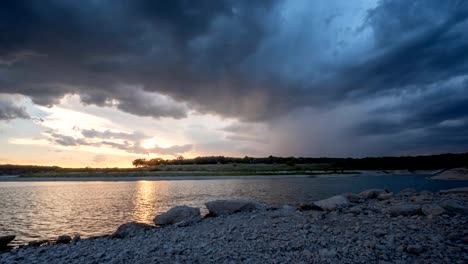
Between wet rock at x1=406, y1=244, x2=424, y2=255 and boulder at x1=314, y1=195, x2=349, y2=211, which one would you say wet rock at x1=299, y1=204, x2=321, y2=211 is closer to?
boulder at x1=314, y1=195, x2=349, y2=211

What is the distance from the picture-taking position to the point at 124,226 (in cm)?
1337

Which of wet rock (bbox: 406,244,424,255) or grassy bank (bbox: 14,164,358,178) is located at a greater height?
grassy bank (bbox: 14,164,358,178)

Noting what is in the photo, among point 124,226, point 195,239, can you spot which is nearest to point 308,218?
point 195,239

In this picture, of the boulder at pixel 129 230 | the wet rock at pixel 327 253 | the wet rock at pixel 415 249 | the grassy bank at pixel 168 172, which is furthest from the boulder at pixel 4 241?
the grassy bank at pixel 168 172

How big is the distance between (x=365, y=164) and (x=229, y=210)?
13553 cm

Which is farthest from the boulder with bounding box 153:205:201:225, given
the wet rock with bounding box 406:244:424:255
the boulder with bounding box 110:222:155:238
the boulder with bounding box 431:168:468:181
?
the boulder with bounding box 431:168:468:181

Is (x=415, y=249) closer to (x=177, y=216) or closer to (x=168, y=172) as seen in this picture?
(x=177, y=216)

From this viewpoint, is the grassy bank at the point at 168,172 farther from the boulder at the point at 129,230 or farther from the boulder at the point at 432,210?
the boulder at the point at 432,210

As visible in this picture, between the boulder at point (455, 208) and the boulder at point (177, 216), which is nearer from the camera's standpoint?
the boulder at point (455, 208)

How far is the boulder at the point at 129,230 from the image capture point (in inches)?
508

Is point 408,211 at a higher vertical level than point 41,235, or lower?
higher

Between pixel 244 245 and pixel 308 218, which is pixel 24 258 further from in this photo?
pixel 308 218

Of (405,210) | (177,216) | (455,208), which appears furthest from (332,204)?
(177,216)

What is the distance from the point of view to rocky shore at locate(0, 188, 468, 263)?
8.17 metres
